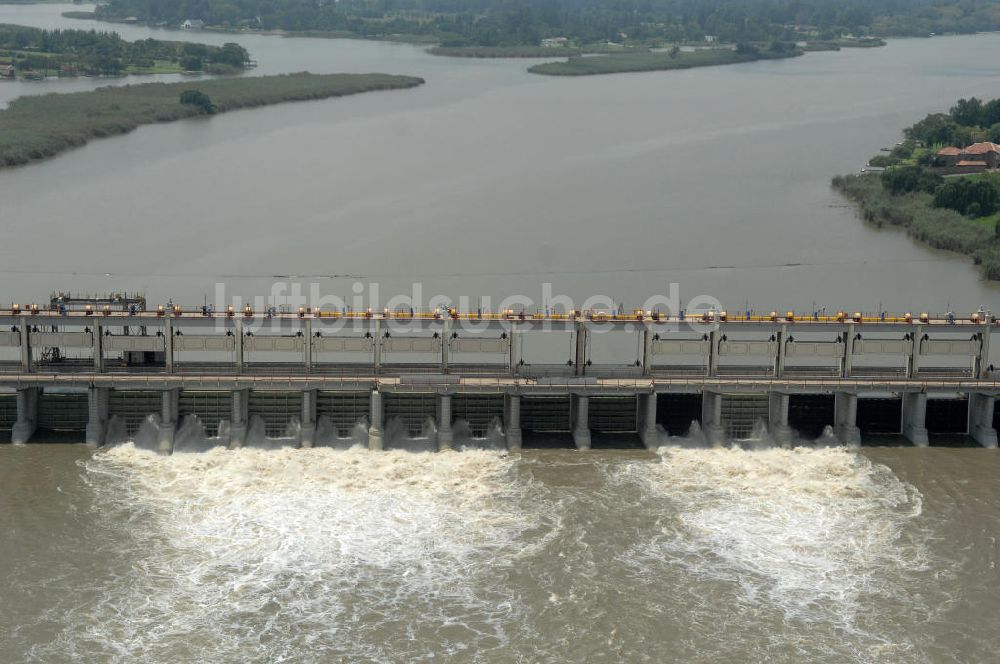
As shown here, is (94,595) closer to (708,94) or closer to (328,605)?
(328,605)

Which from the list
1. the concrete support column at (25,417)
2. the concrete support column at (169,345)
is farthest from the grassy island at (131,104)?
the concrete support column at (169,345)

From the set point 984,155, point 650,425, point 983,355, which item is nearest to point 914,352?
point 983,355

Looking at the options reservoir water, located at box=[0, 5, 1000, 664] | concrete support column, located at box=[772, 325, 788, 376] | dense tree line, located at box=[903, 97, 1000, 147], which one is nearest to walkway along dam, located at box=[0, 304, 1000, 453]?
concrete support column, located at box=[772, 325, 788, 376]

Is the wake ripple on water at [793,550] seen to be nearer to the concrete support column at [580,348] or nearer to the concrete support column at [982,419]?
the concrete support column at [580,348]

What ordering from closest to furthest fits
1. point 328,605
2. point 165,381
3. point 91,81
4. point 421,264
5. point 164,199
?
point 328,605 → point 165,381 → point 421,264 → point 164,199 → point 91,81

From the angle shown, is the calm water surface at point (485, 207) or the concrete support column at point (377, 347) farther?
the calm water surface at point (485, 207)

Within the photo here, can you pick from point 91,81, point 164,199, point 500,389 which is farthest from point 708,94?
point 500,389
